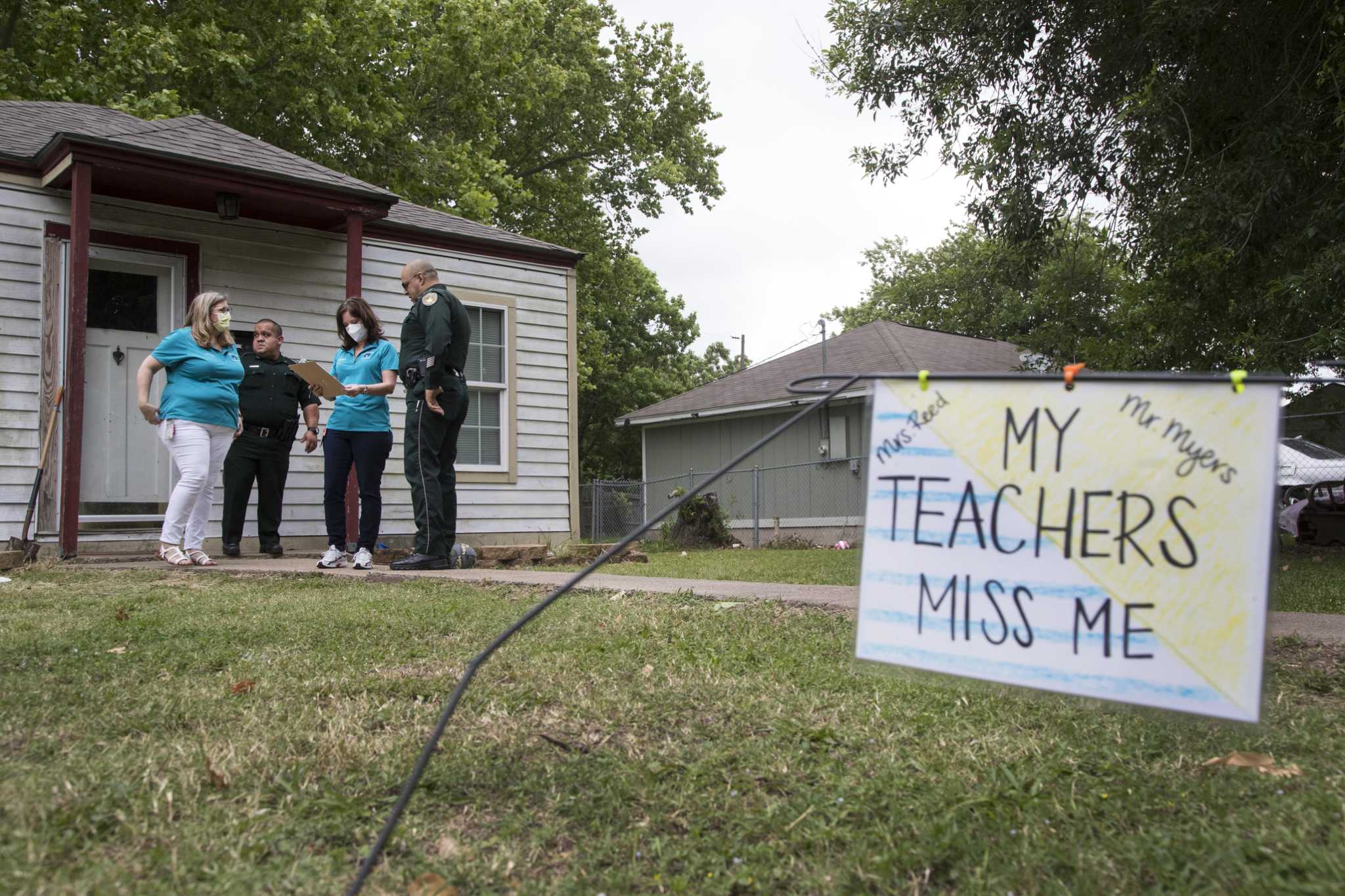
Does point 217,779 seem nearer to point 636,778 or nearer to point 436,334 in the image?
point 636,778

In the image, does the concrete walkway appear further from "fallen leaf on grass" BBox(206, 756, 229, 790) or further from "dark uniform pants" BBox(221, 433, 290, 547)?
"fallen leaf on grass" BBox(206, 756, 229, 790)

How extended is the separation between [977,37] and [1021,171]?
49.1 inches

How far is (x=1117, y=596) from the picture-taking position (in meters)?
1.73

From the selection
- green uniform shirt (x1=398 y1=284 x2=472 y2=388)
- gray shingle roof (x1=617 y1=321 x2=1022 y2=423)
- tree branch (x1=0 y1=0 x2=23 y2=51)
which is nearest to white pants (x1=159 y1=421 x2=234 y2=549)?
green uniform shirt (x1=398 y1=284 x2=472 y2=388)

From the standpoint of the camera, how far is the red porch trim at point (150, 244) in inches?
330

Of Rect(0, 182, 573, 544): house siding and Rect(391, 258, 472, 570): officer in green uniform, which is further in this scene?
Rect(0, 182, 573, 544): house siding

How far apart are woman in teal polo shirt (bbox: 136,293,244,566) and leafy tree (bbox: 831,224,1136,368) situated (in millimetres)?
6915

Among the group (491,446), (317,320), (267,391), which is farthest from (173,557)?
(491,446)

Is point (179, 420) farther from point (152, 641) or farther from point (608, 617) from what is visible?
point (608, 617)

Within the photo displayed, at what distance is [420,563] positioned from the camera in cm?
678

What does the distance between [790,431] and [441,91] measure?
10408mm

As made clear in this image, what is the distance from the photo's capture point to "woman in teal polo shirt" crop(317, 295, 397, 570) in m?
6.93

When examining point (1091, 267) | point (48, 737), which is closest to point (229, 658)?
point (48, 737)

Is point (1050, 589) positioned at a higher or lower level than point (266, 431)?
lower
